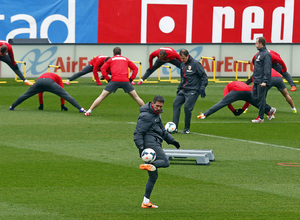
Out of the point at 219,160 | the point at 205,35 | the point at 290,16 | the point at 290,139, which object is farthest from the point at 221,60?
the point at 219,160

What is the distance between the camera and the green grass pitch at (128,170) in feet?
36.8

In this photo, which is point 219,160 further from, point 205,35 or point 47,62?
point 205,35

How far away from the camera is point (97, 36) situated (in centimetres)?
3941

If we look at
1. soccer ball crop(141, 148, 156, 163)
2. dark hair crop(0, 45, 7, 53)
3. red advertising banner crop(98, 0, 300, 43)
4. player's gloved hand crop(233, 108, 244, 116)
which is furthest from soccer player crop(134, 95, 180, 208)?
red advertising banner crop(98, 0, 300, 43)

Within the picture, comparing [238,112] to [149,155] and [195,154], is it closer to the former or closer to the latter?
[195,154]

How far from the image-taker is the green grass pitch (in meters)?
11.2

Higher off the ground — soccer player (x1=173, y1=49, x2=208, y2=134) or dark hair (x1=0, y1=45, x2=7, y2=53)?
dark hair (x1=0, y1=45, x2=7, y2=53)

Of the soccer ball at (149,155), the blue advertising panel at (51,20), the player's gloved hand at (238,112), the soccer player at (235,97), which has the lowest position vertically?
the player's gloved hand at (238,112)

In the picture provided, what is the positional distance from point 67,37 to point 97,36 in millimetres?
1604

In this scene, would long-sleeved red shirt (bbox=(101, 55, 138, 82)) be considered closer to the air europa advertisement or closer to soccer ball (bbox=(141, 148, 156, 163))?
soccer ball (bbox=(141, 148, 156, 163))

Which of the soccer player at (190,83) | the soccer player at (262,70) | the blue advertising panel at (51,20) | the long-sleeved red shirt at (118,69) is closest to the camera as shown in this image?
the soccer player at (190,83)

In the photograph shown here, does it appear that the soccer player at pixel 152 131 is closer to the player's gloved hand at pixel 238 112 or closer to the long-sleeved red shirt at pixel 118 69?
the long-sleeved red shirt at pixel 118 69

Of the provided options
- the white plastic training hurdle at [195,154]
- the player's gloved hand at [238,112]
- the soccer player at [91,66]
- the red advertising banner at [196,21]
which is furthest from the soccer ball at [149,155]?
the red advertising banner at [196,21]

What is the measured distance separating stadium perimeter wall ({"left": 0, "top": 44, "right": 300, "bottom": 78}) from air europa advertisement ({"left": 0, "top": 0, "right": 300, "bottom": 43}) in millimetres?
4723
